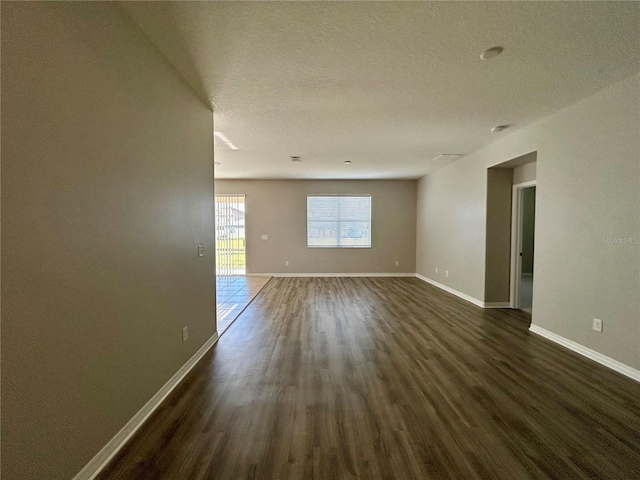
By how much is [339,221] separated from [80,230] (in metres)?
6.74

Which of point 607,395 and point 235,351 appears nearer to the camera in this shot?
point 607,395

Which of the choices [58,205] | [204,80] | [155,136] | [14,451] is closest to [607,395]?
[14,451]

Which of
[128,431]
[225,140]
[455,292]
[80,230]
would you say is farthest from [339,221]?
[80,230]

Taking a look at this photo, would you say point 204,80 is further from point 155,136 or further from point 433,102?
point 433,102

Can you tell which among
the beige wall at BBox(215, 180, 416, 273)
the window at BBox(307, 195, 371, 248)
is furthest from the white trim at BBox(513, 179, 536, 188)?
the window at BBox(307, 195, 371, 248)

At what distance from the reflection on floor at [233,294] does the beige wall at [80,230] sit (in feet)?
6.12

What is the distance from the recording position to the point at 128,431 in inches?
66.3

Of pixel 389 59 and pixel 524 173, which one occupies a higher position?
pixel 389 59

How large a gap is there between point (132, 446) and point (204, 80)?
2.77 m

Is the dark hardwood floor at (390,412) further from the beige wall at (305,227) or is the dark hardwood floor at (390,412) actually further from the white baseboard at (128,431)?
the beige wall at (305,227)

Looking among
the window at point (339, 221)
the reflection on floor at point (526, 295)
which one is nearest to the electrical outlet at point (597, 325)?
the reflection on floor at point (526, 295)

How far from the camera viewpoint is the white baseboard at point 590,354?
2.41 m

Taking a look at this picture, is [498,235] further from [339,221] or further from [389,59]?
[339,221]

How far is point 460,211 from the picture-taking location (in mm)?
5391
